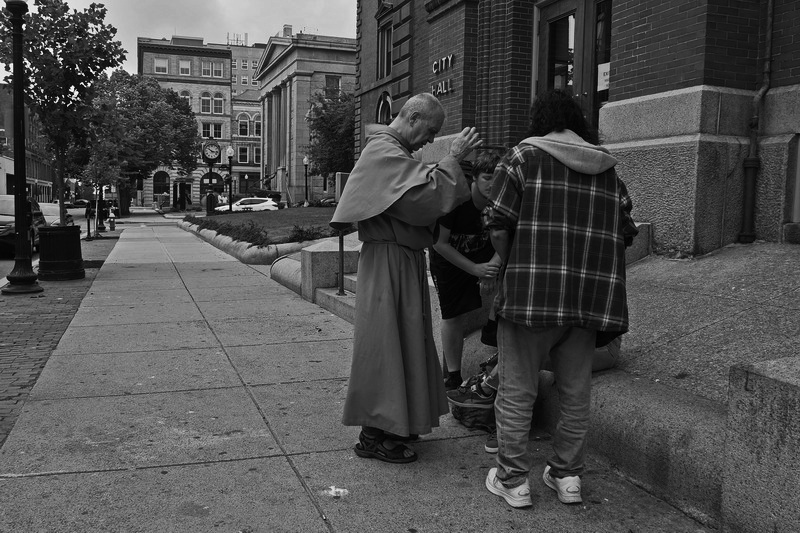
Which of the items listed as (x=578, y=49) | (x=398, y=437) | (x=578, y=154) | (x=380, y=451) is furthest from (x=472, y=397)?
(x=578, y=49)

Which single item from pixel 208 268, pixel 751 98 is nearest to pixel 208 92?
pixel 208 268

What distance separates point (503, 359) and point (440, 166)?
1.09 meters

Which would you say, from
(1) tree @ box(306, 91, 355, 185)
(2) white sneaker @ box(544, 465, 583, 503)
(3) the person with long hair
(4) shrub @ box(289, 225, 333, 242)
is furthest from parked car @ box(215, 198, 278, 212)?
(2) white sneaker @ box(544, 465, 583, 503)

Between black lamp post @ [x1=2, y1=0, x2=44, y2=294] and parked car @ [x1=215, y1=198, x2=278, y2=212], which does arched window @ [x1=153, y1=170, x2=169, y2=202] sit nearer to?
parked car @ [x1=215, y1=198, x2=278, y2=212]

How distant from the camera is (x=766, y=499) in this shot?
2887 millimetres

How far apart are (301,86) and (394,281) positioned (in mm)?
71600

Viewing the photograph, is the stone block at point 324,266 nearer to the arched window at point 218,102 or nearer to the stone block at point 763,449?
the stone block at point 763,449

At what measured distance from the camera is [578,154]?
3359 millimetres

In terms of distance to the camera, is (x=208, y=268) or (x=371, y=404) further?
(x=208, y=268)

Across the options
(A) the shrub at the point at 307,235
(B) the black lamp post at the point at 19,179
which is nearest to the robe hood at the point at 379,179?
(B) the black lamp post at the point at 19,179

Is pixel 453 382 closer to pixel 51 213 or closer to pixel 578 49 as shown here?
pixel 578 49

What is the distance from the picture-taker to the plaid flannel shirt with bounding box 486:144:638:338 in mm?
3367

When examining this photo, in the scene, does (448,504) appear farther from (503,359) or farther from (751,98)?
(751,98)

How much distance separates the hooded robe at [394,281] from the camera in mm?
3887
